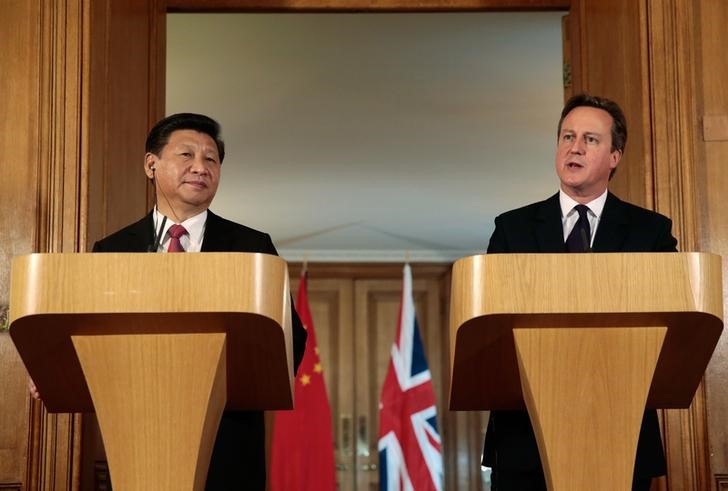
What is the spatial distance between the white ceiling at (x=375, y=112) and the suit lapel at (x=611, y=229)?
2499 millimetres

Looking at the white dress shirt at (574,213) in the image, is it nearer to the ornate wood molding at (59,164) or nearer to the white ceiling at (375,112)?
the ornate wood molding at (59,164)

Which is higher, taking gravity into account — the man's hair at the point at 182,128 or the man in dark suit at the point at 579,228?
the man's hair at the point at 182,128

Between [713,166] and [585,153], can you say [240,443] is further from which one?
[713,166]

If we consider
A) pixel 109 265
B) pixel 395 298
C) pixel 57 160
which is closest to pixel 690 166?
pixel 57 160

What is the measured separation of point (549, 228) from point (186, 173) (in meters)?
0.84

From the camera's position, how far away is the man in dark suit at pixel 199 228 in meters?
2.40

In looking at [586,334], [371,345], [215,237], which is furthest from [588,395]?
[371,345]

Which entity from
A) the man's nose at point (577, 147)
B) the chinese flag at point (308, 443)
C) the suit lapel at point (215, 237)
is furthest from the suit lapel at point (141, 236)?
the chinese flag at point (308, 443)

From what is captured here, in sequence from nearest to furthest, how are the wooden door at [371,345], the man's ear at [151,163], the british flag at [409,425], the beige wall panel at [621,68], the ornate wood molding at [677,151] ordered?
the man's ear at [151,163] < the ornate wood molding at [677,151] < the beige wall panel at [621,68] < the british flag at [409,425] < the wooden door at [371,345]

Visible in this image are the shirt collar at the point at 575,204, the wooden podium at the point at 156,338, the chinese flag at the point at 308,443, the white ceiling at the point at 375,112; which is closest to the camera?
the wooden podium at the point at 156,338

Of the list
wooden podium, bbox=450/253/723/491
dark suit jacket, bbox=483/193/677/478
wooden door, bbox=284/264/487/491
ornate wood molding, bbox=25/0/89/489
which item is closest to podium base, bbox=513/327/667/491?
wooden podium, bbox=450/253/723/491

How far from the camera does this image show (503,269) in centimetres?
179

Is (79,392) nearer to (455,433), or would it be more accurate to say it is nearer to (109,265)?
(109,265)

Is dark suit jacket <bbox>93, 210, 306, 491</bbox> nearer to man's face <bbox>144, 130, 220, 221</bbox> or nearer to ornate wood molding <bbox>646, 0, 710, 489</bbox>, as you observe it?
man's face <bbox>144, 130, 220, 221</bbox>
